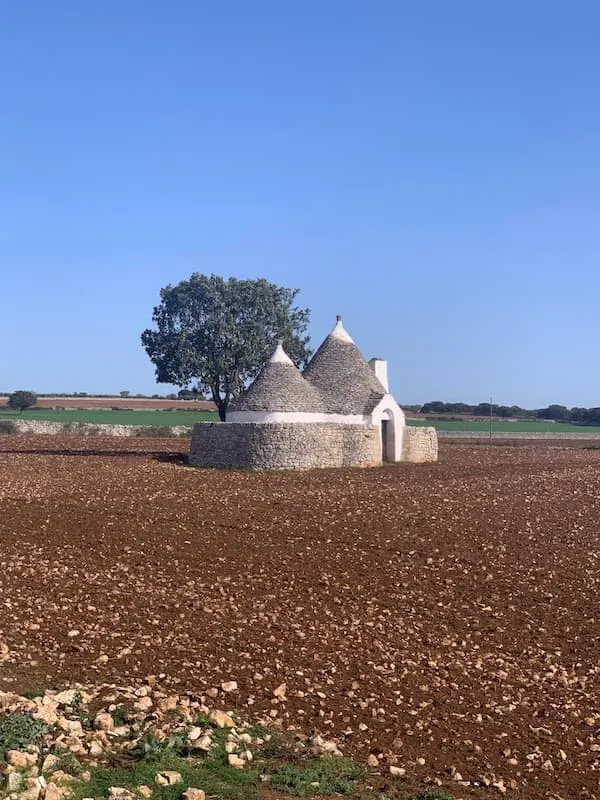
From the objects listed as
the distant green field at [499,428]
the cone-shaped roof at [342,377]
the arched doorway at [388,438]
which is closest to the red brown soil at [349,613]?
the cone-shaped roof at [342,377]

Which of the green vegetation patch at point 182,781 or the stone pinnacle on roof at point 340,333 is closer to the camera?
the green vegetation patch at point 182,781

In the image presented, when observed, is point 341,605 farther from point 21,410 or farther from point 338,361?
point 21,410

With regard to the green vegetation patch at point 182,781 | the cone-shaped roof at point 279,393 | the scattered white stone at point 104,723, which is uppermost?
the cone-shaped roof at point 279,393

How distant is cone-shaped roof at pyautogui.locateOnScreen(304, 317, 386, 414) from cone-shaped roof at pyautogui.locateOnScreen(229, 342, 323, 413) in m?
0.92

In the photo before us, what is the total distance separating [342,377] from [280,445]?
5704 mm

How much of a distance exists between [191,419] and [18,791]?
75.4 meters

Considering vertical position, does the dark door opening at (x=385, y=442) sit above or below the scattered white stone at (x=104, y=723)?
above

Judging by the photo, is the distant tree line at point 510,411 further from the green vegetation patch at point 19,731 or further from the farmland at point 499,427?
the green vegetation patch at point 19,731

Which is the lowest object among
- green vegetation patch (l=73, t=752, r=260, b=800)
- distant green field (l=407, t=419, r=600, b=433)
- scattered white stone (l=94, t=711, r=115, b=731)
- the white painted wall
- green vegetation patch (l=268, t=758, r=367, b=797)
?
green vegetation patch (l=268, t=758, r=367, b=797)

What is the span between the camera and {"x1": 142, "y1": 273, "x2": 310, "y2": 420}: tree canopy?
122ft

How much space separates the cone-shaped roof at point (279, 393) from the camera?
96.6ft

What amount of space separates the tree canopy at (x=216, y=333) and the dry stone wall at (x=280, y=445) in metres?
7.90

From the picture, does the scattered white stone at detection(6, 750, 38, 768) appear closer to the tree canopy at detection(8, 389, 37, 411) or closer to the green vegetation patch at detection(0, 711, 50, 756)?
the green vegetation patch at detection(0, 711, 50, 756)

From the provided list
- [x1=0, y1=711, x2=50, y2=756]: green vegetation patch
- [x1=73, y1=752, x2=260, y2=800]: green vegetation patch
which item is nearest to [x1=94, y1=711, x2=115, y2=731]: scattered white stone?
[x1=0, y1=711, x2=50, y2=756]: green vegetation patch
